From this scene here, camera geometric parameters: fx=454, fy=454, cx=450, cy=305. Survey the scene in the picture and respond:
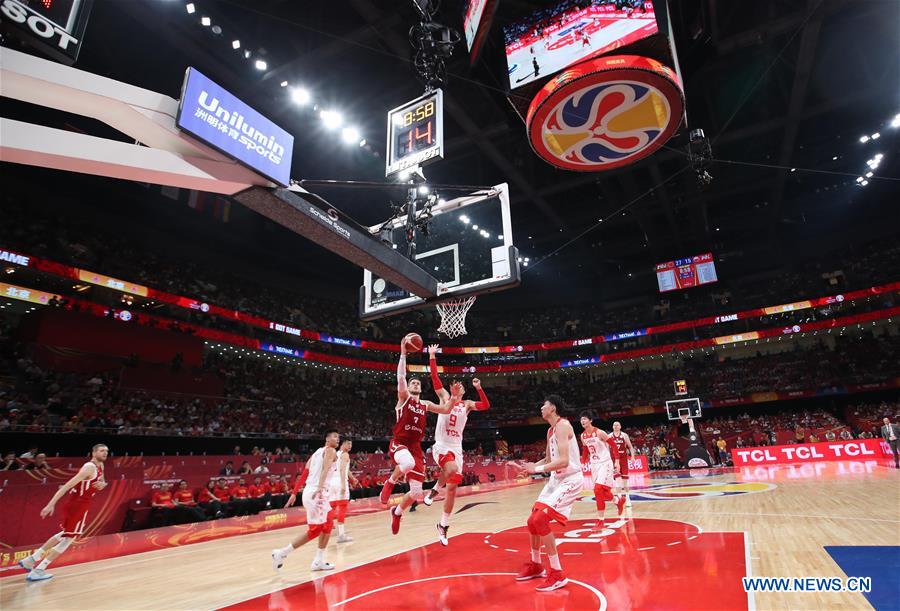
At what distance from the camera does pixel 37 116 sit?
16.0m

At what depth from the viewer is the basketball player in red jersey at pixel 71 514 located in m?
6.66

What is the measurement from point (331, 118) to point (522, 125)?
21.1ft

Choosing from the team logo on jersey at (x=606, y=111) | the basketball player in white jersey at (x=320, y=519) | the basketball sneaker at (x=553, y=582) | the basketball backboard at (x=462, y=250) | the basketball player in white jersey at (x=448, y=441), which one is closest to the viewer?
the basketball sneaker at (x=553, y=582)

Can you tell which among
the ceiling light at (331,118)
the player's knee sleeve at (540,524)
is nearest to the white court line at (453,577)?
the player's knee sleeve at (540,524)

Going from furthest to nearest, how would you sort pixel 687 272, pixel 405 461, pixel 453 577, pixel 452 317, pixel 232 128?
1. pixel 687 272
2. pixel 452 317
3. pixel 405 461
4. pixel 453 577
5. pixel 232 128

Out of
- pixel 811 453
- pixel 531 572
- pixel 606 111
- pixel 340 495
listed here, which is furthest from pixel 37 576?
pixel 811 453

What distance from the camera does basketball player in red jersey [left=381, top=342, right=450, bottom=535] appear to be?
6293 millimetres

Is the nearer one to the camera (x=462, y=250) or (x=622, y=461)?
(x=462, y=250)

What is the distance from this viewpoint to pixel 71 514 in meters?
7.14

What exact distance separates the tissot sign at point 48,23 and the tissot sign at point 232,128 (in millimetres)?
1572

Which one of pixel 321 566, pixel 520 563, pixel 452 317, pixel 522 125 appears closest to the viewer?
pixel 520 563

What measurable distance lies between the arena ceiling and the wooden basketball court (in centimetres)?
932

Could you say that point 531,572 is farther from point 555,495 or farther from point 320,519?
point 320,519

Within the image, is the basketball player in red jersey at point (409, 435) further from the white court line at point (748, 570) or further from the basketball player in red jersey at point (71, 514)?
the basketball player in red jersey at point (71, 514)
